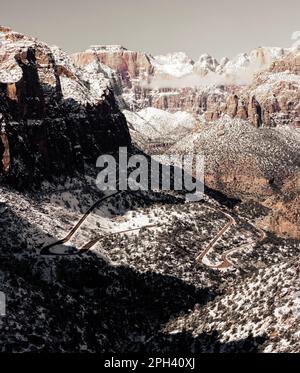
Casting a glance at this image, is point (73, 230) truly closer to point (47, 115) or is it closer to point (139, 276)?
point (139, 276)

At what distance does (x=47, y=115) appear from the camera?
153625 millimetres

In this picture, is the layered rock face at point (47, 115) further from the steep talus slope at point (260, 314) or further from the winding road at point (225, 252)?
the steep talus slope at point (260, 314)

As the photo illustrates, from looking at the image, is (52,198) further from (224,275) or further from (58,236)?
(224,275)

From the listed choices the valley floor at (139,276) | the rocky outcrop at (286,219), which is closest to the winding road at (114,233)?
the valley floor at (139,276)

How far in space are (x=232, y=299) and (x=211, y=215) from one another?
7220 centimetres

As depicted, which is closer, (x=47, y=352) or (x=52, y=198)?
(x=47, y=352)

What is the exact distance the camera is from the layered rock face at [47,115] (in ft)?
448

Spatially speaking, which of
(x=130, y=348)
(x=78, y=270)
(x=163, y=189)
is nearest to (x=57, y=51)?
(x=163, y=189)

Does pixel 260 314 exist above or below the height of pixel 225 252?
above

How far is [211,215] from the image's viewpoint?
152 meters

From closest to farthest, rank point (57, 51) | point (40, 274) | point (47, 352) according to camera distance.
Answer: point (47, 352) < point (40, 274) < point (57, 51)

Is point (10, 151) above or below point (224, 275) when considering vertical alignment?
above

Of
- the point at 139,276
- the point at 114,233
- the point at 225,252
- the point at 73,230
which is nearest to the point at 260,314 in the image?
the point at 139,276
